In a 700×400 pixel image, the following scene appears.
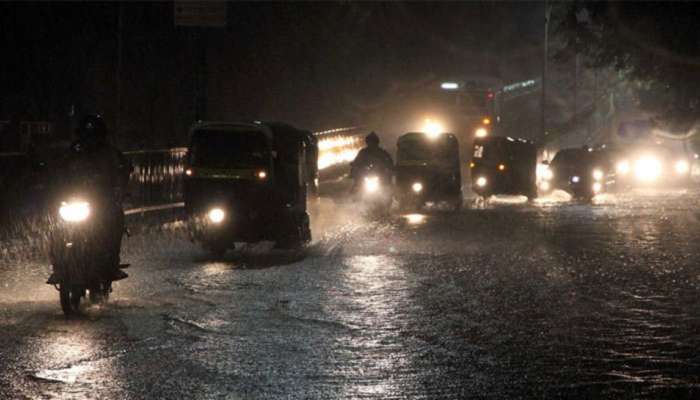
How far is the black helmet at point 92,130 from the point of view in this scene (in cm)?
1287

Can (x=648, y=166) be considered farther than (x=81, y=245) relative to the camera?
Yes

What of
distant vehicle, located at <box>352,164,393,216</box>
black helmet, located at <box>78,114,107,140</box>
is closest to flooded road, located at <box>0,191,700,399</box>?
black helmet, located at <box>78,114,107,140</box>

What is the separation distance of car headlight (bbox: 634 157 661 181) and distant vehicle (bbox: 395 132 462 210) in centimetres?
1775

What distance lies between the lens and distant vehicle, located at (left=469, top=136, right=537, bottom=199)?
35469 mm

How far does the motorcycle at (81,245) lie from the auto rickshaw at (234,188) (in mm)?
5236

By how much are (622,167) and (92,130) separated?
35346 millimetres

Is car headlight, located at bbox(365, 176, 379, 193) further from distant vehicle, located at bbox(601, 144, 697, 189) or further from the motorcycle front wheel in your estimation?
distant vehicle, located at bbox(601, 144, 697, 189)

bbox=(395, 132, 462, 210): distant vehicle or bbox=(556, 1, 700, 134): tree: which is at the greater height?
bbox=(556, 1, 700, 134): tree

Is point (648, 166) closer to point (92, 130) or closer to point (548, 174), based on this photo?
point (548, 174)

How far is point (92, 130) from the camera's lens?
12.9m

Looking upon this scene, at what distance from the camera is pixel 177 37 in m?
54.7

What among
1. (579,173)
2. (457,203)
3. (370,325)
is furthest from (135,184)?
(579,173)

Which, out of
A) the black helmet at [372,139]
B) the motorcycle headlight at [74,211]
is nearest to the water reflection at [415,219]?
the black helmet at [372,139]

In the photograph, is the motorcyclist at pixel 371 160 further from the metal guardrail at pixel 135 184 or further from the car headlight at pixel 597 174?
the car headlight at pixel 597 174
